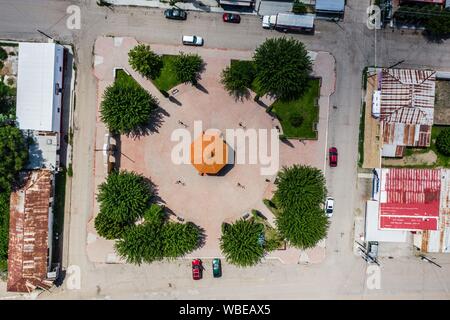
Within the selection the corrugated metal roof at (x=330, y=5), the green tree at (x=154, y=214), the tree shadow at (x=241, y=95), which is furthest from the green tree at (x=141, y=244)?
the corrugated metal roof at (x=330, y=5)

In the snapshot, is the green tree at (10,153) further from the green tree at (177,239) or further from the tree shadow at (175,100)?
the green tree at (177,239)

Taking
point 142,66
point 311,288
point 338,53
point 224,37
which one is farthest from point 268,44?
point 311,288

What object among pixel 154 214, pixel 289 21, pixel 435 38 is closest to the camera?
pixel 154 214

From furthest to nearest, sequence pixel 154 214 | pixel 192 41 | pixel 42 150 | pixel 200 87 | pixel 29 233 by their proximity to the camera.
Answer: pixel 200 87, pixel 192 41, pixel 154 214, pixel 42 150, pixel 29 233

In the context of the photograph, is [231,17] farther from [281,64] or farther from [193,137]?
[193,137]

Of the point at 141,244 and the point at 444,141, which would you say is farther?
the point at 444,141

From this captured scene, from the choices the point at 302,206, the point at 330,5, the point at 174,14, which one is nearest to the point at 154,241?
the point at 302,206
